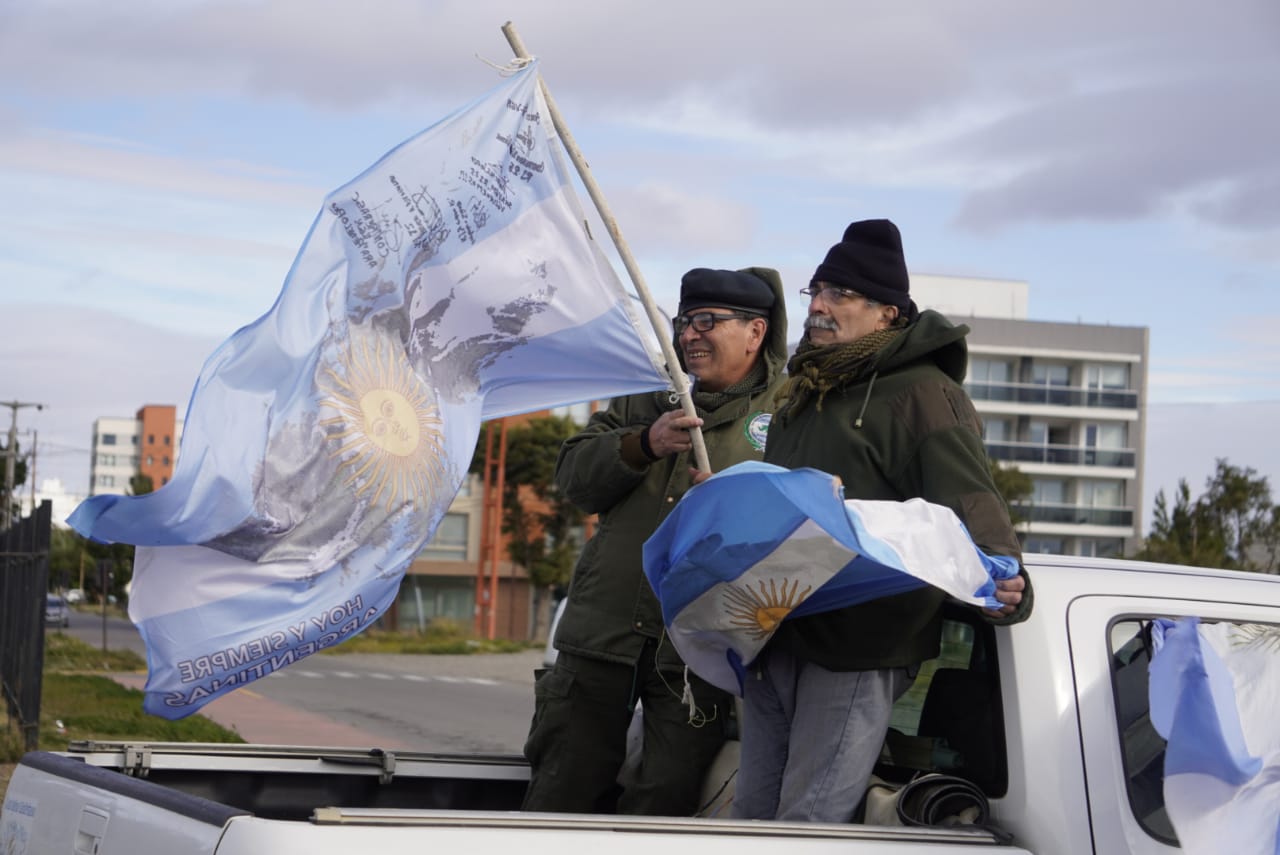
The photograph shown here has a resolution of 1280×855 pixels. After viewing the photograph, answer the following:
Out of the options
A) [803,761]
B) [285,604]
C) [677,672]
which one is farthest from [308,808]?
[803,761]

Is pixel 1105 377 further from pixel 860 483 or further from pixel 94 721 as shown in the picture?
pixel 860 483

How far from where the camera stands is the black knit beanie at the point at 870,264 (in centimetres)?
377

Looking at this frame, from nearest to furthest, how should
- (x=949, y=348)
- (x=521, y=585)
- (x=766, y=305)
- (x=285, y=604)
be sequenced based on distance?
(x=949, y=348), (x=285, y=604), (x=766, y=305), (x=521, y=585)

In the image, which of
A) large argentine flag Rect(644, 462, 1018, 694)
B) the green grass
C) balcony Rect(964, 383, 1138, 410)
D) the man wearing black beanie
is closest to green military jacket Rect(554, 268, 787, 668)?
the man wearing black beanie

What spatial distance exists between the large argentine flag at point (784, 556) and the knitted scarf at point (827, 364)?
58 cm

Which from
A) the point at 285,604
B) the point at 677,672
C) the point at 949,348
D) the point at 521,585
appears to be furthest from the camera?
the point at 521,585

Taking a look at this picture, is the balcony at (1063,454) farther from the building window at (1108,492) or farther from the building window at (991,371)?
the building window at (991,371)

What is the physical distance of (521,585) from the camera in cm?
8369

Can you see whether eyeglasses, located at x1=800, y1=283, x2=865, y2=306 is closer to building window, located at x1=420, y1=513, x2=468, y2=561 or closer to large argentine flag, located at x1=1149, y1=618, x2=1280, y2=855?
large argentine flag, located at x1=1149, y1=618, x2=1280, y2=855

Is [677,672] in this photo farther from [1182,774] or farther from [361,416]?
[1182,774]

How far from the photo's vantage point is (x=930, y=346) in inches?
139

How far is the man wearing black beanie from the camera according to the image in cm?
334

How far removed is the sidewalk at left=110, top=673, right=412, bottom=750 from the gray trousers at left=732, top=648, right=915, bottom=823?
11.3m

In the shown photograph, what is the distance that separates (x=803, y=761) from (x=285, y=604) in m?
1.37
